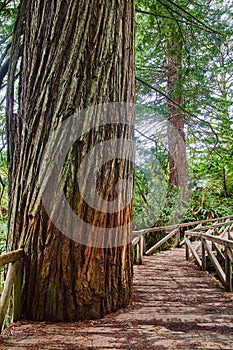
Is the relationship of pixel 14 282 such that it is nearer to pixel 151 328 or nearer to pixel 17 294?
pixel 17 294

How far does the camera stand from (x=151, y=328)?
246 centimetres

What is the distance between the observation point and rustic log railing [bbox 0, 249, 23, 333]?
2.35 m

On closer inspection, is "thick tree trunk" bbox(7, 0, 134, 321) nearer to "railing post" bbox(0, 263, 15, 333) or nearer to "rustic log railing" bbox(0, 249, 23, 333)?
"rustic log railing" bbox(0, 249, 23, 333)

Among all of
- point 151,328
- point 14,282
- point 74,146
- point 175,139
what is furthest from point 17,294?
point 175,139

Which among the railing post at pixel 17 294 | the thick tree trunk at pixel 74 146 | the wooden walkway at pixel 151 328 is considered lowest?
the wooden walkway at pixel 151 328

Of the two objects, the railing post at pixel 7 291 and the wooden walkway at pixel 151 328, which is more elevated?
the railing post at pixel 7 291

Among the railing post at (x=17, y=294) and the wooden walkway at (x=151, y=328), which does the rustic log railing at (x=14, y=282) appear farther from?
the wooden walkway at (x=151, y=328)

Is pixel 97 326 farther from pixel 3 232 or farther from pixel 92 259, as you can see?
pixel 3 232

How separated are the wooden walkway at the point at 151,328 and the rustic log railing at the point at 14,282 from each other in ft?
0.52

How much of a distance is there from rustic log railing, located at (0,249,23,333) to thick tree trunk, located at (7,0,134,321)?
0.06 m

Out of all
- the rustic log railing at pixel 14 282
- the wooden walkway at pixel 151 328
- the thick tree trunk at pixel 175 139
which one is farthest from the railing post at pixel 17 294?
the thick tree trunk at pixel 175 139

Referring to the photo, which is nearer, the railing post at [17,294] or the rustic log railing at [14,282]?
the rustic log railing at [14,282]

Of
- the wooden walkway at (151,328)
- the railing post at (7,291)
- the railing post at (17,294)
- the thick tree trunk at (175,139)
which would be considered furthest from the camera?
the thick tree trunk at (175,139)

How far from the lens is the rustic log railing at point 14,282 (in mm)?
2352
